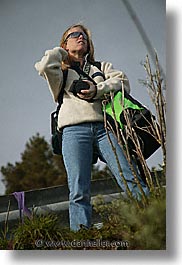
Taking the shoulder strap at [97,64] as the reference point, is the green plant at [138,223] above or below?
below

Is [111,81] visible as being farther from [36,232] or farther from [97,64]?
[36,232]

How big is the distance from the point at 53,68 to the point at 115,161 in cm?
39

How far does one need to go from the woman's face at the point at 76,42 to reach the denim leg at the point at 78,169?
0.88ft

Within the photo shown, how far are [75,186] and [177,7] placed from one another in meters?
0.70

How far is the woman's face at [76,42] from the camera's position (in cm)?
240

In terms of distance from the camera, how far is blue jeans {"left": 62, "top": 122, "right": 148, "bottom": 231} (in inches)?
90.9

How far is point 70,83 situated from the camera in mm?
2379

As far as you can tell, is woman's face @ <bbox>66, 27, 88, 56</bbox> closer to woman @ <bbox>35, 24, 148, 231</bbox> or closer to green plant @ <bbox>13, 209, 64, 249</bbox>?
woman @ <bbox>35, 24, 148, 231</bbox>

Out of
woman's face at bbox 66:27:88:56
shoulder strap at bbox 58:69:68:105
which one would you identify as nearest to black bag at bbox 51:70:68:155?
shoulder strap at bbox 58:69:68:105

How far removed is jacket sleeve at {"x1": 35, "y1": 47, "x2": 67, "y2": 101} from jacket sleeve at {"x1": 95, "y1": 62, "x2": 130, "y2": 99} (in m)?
0.14

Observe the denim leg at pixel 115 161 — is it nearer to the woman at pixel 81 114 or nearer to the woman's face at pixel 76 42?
the woman at pixel 81 114

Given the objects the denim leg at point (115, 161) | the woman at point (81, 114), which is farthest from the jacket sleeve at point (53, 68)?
the denim leg at point (115, 161)

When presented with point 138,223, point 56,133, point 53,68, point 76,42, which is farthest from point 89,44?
point 138,223

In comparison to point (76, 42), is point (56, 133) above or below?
below
